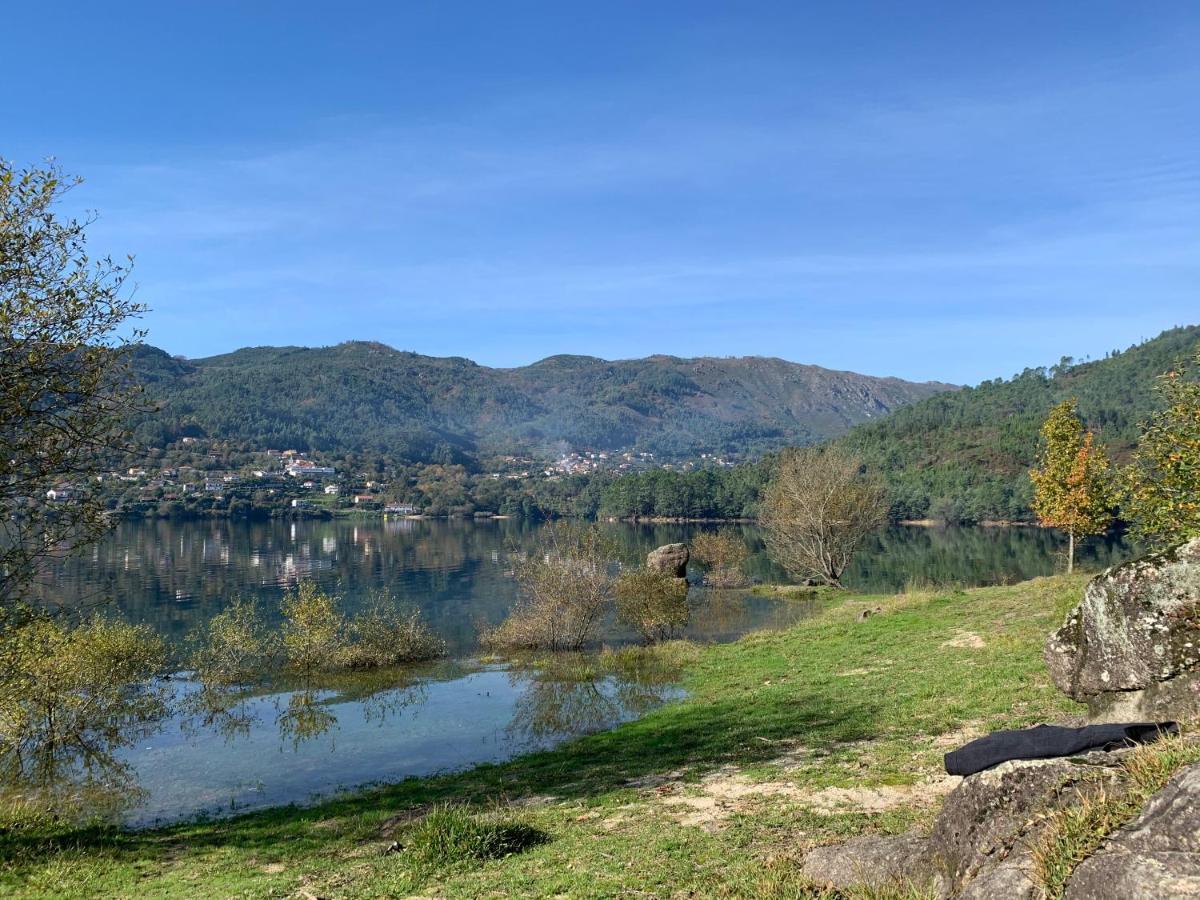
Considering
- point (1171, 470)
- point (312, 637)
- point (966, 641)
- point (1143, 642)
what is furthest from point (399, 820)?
point (312, 637)

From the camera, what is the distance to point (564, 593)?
4328 centimetres

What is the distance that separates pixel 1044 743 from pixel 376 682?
116 ft

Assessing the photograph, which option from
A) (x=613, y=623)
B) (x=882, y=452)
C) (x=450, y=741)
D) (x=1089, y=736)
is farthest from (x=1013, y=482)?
(x=1089, y=736)

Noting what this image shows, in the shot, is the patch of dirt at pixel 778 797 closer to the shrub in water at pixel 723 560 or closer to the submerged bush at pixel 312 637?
the submerged bush at pixel 312 637

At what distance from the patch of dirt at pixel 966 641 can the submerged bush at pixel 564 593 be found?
20389mm

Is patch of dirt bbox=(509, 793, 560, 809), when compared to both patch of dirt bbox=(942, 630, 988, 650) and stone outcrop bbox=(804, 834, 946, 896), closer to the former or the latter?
stone outcrop bbox=(804, 834, 946, 896)

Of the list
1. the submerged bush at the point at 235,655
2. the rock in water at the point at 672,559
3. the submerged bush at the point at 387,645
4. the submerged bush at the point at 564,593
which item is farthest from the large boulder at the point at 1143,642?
the rock in water at the point at 672,559

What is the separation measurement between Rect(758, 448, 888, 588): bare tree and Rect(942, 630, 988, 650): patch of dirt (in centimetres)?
3472

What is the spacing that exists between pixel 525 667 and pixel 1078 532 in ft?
110

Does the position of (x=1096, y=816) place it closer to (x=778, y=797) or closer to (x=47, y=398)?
(x=778, y=797)

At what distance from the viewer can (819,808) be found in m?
11.7

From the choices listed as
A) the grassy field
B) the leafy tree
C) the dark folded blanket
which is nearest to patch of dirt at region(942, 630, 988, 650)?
the grassy field

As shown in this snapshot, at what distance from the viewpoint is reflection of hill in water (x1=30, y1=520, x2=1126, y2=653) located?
60469 millimetres

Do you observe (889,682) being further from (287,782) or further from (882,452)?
(882,452)
